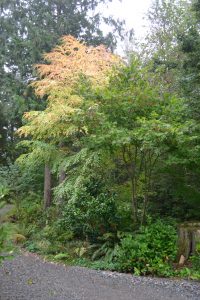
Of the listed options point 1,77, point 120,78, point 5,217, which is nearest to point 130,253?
point 120,78

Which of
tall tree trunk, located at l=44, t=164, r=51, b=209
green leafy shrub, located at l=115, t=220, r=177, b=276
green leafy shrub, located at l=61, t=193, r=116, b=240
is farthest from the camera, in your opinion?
tall tree trunk, located at l=44, t=164, r=51, b=209

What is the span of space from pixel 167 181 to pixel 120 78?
2.69m

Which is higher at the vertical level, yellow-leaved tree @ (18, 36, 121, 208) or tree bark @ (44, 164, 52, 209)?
yellow-leaved tree @ (18, 36, 121, 208)

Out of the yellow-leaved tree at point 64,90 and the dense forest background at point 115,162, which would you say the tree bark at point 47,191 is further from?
the yellow-leaved tree at point 64,90

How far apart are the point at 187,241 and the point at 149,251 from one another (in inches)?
39.7

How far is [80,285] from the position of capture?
4.79m

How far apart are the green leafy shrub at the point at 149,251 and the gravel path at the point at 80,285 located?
11.9 inches

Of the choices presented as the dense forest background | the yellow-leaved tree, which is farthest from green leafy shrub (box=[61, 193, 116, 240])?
the yellow-leaved tree

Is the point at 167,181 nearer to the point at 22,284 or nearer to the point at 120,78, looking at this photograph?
the point at 120,78

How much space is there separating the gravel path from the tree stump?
1117 millimetres

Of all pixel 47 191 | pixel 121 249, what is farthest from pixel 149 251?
pixel 47 191

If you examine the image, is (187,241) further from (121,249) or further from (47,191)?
(47,191)

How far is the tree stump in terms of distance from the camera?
6195 mm

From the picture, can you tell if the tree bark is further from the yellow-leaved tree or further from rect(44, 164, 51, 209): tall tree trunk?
the yellow-leaved tree
